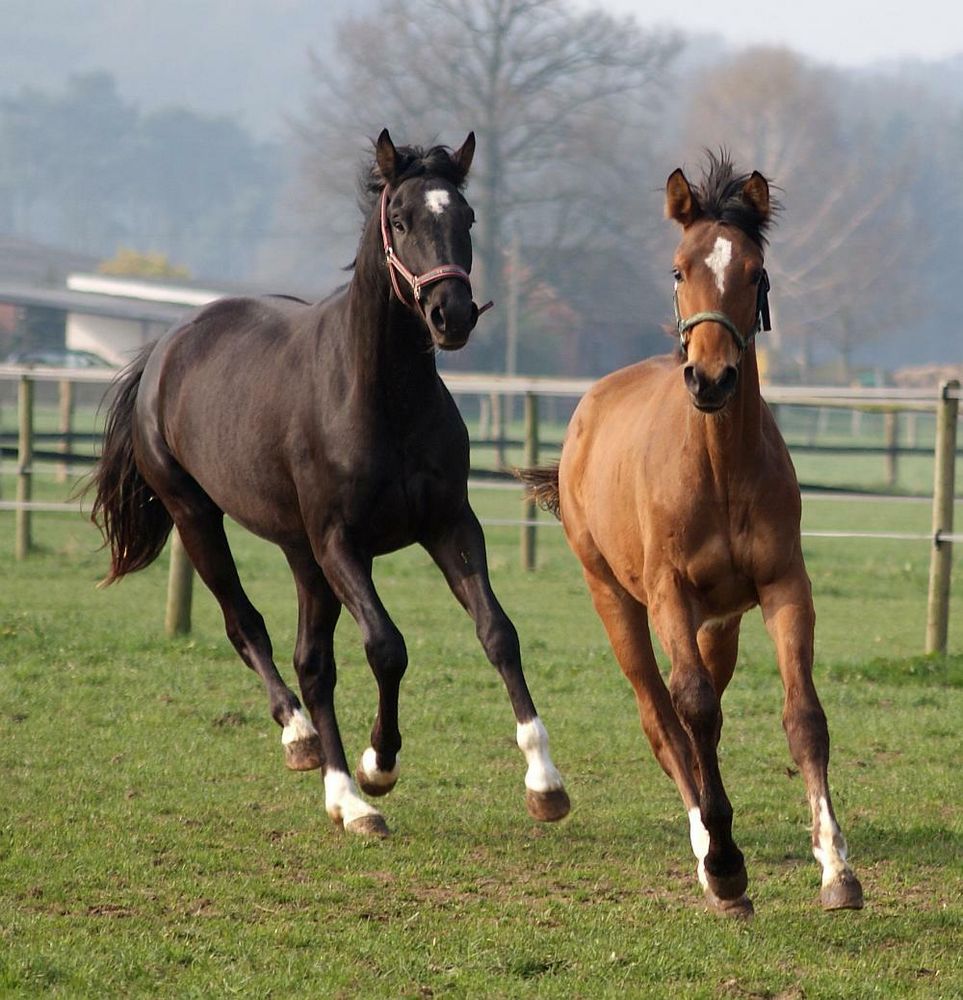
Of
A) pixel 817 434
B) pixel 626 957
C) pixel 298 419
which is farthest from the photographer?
pixel 817 434

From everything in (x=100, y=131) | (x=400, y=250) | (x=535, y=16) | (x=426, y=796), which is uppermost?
(x=100, y=131)

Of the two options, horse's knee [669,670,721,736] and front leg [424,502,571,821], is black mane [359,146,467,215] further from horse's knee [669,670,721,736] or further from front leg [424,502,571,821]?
horse's knee [669,670,721,736]

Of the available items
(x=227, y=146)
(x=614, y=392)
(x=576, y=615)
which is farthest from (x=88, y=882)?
(x=227, y=146)

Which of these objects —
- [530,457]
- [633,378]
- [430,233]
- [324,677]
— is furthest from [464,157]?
[530,457]

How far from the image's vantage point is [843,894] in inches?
166

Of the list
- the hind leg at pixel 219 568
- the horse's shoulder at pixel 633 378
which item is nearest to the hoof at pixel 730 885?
the horse's shoulder at pixel 633 378

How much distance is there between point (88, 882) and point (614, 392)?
283cm

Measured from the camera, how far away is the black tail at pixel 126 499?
24.6 feet

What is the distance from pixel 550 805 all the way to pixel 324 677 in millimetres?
1236

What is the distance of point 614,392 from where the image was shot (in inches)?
249

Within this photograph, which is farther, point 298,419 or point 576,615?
point 576,615

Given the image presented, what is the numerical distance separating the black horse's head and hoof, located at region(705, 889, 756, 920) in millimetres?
1878

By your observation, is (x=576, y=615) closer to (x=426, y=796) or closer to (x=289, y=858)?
(x=426, y=796)

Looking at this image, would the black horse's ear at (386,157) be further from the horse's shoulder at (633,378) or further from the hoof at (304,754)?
the hoof at (304,754)
